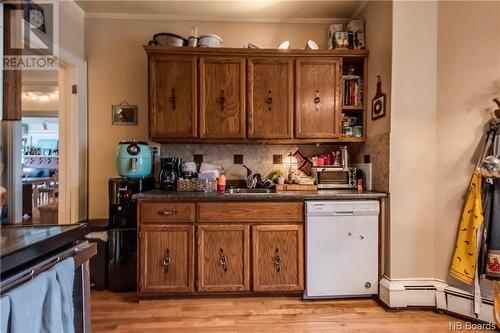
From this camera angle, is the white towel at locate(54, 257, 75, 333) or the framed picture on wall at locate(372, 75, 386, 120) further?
the framed picture on wall at locate(372, 75, 386, 120)

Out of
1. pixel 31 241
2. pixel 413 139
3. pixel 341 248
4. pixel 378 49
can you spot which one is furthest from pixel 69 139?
pixel 413 139

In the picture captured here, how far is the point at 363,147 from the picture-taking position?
2.82 metres

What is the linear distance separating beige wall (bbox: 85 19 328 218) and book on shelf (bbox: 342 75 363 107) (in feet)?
5.40

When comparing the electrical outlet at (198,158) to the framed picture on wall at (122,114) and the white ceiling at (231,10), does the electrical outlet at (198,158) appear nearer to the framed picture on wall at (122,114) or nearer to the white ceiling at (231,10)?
the framed picture on wall at (122,114)

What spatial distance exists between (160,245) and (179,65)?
161 cm

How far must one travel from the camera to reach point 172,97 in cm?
263

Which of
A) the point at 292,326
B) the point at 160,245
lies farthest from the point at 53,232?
the point at 292,326

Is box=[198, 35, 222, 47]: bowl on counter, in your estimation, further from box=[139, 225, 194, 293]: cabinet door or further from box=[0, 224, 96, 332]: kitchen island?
box=[0, 224, 96, 332]: kitchen island

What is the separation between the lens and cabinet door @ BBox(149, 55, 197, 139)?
8.58 ft

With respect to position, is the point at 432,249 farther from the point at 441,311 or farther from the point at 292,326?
the point at 292,326

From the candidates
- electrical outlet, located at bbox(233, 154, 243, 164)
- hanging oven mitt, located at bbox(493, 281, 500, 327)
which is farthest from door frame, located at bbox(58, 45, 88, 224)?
hanging oven mitt, located at bbox(493, 281, 500, 327)

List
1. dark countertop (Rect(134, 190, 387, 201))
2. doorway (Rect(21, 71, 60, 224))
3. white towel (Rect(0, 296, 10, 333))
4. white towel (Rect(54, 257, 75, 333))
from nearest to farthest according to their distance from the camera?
white towel (Rect(0, 296, 10, 333)), white towel (Rect(54, 257, 75, 333)), dark countertop (Rect(134, 190, 387, 201)), doorway (Rect(21, 71, 60, 224))

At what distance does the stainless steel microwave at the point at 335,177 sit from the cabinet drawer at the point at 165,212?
1275 mm

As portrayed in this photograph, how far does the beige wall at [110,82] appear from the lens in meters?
2.98
